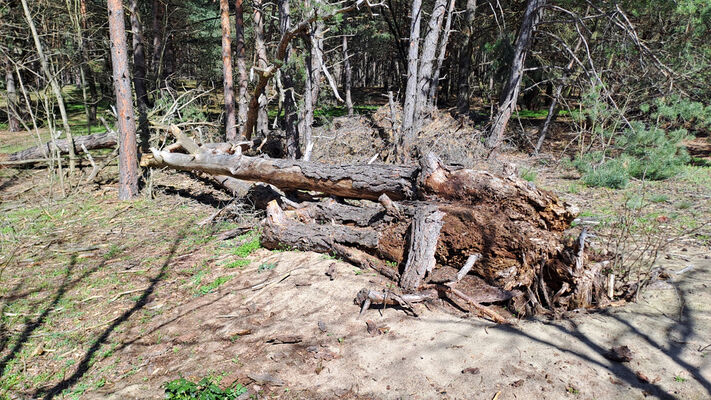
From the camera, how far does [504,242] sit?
4.05 m

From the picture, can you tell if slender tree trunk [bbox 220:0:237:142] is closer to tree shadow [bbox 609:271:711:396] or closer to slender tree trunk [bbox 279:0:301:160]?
slender tree trunk [bbox 279:0:301:160]

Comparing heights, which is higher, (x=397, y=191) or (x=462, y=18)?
(x=462, y=18)

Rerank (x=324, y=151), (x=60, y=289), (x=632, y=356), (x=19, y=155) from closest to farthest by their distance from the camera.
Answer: (x=632, y=356), (x=60, y=289), (x=19, y=155), (x=324, y=151)

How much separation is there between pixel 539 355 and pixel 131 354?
3659 mm

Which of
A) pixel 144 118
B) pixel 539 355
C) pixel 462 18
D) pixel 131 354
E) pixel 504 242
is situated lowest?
pixel 131 354

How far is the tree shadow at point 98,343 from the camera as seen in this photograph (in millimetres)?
3279

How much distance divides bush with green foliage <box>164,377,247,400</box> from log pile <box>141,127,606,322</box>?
4.83ft

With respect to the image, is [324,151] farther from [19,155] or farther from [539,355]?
[539,355]

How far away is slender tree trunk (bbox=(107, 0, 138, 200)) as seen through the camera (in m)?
7.62

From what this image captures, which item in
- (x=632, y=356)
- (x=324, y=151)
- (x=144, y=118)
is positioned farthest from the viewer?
(x=324, y=151)

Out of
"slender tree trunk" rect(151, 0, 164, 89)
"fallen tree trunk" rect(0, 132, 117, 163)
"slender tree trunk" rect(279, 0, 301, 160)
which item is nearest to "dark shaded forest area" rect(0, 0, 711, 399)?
"slender tree trunk" rect(279, 0, 301, 160)

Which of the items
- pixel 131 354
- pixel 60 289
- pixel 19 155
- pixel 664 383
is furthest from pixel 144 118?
pixel 664 383

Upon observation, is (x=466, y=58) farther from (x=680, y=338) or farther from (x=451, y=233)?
(x=680, y=338)

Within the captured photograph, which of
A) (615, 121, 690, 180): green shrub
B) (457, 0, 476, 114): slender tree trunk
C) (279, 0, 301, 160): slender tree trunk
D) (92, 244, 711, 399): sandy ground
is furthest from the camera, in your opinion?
(457, 0, 476, 114): slender tree trunk
